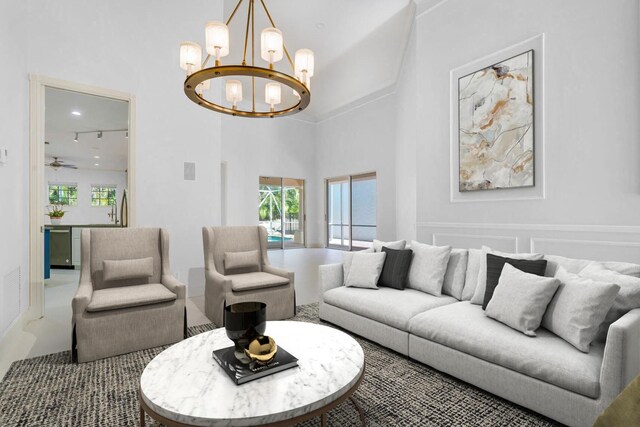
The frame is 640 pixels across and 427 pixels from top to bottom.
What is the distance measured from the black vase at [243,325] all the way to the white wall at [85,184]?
401 inches

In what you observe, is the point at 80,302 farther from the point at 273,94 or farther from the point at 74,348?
the point at 273,94

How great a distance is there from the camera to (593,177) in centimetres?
309

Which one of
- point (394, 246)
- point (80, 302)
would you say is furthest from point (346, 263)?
point (80, 302)

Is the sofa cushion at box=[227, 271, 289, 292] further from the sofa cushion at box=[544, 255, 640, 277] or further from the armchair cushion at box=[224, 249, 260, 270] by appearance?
the sofa cushion at box=[544, 255, 640, 277]

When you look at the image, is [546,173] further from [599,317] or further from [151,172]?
[151,172]

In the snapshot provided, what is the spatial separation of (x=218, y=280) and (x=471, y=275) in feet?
7.47

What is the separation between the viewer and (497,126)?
382 cm

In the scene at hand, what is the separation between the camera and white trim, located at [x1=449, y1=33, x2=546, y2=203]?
11.3 ft

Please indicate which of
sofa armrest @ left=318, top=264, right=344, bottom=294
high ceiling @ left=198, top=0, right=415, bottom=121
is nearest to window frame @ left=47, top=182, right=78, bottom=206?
high ceiling @ left=198, top=0, right=415, bottom=121

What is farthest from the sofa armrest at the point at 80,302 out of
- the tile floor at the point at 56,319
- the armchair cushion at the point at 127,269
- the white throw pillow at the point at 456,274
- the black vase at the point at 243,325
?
the white throw pillow at the point at 456,274

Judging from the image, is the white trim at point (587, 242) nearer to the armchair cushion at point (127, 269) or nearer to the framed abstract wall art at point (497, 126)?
the framed abstract wall art at point (497, 126)

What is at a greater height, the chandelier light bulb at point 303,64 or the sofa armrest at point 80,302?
the chandelier light bulb at point 303,64

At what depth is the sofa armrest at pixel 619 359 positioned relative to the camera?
148cm

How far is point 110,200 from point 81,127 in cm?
498
